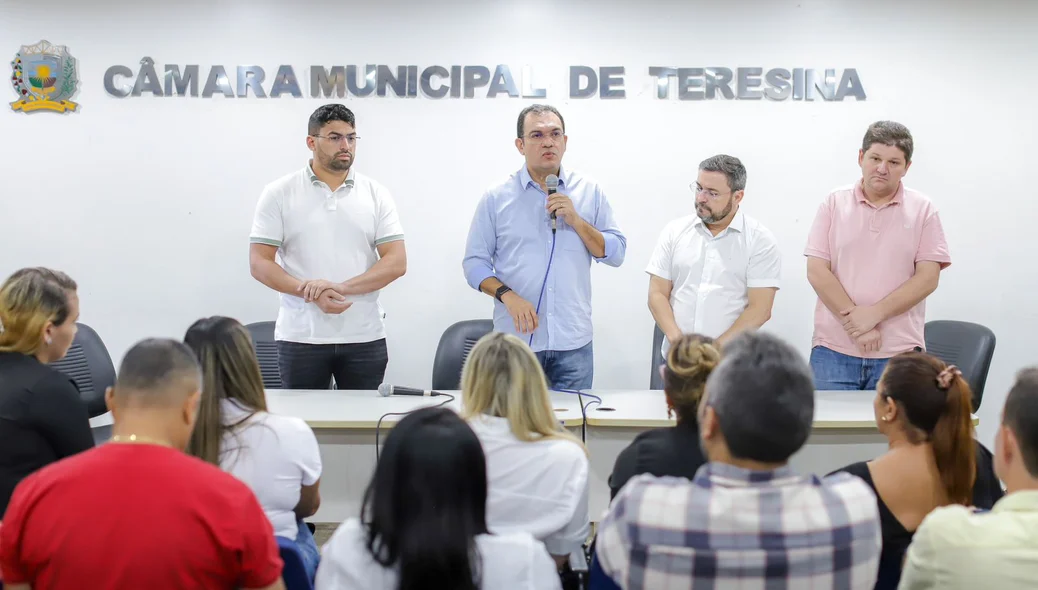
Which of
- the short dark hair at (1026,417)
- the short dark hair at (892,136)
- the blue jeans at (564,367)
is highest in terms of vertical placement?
the short dark hair at (892,136)

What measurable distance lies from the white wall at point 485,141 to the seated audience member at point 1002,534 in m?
3.39

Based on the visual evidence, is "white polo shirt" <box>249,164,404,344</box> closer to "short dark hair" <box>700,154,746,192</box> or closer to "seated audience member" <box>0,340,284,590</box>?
"short dark hair" <box>700,154,746,192</box>

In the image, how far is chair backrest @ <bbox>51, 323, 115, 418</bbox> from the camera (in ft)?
→ 13.6

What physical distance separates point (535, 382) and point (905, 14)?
3765mm

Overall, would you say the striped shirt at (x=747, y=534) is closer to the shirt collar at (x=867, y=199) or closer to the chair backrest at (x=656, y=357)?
the shirt collar at (x=867, y=199)

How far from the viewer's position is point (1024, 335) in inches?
193

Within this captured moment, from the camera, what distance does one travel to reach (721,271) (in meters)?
3.65

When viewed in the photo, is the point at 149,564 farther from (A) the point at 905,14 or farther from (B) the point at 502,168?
(A) the point at 905,14

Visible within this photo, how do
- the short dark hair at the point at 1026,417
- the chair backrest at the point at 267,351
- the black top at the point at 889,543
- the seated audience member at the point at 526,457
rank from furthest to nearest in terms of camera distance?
the chair backrest at the point at 267,351 < the seated audience member at the point at 526,457 < the black top at the point at 889,543 < the short dark hair at the point at 1026,417

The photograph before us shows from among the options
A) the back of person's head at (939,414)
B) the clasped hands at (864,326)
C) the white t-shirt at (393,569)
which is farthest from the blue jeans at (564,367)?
the white t-shirt at (393,569)

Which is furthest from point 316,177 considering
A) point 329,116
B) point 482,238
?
point 482,238

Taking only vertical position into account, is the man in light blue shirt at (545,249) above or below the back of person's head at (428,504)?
above

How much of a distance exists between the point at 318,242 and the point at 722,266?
5.78ft

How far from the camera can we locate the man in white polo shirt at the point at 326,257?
3.68 meters
